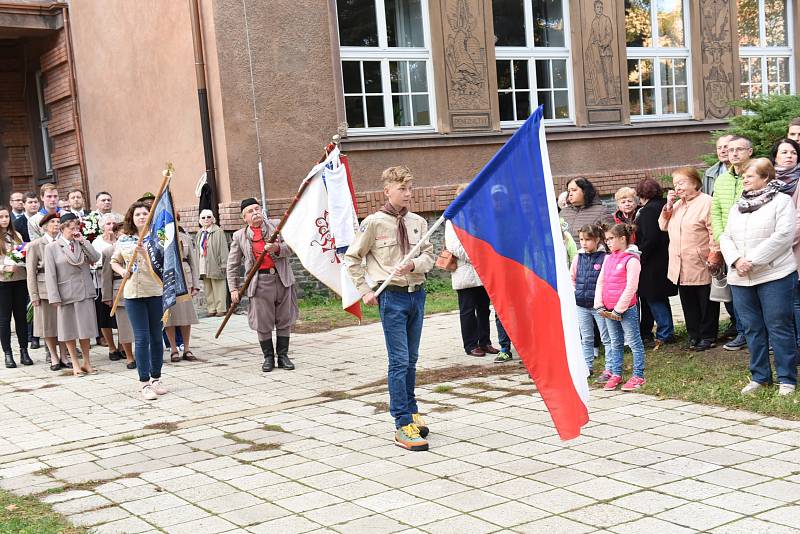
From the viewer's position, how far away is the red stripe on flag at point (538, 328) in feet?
17.1

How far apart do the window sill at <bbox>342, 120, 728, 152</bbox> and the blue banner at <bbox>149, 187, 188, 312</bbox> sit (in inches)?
237

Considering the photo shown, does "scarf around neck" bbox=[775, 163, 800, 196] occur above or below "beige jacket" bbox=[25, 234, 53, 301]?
above

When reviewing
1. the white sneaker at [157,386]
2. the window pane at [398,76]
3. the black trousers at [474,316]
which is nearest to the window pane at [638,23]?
the window pane at [398,76]

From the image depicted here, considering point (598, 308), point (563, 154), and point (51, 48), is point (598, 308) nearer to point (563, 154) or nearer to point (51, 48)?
point (563, 154)

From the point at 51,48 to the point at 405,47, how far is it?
8119 millimetres

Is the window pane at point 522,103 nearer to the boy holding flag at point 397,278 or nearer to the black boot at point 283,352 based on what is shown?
the black boot at point 283,352

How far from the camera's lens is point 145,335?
848 centimetres

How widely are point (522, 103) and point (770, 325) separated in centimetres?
1035

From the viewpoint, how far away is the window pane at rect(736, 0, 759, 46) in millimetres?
18938

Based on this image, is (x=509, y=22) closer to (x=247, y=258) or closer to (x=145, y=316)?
(x=247, y=258)

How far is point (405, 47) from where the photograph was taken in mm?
15344

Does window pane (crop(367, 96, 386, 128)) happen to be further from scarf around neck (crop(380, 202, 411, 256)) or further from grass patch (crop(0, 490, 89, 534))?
grass patch (crop(0, 490, 89, 534))

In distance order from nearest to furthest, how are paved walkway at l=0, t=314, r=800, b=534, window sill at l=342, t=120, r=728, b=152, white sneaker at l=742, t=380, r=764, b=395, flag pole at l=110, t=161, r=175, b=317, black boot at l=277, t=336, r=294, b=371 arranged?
paved walkway at l=0, t=314, r=800, b=534 → white sneaker at l=742, t=380, r=764, b=395 → flag pole at l=110, t=161, r=175, b=317 → black boot at l=277, t=336, r=294, b=371 → window sill at l=342, t=120, r=728, b=152

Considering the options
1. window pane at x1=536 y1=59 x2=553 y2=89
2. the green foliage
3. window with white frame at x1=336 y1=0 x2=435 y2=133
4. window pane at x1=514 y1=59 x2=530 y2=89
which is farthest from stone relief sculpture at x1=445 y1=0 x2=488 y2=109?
the green foliage
